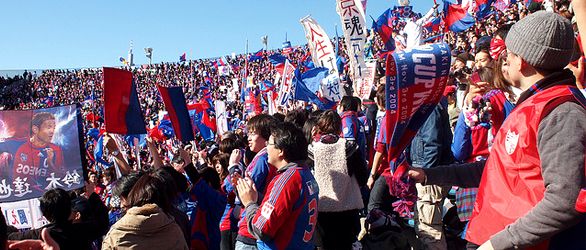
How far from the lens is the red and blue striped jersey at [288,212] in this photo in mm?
3004

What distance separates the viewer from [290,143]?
326 cm

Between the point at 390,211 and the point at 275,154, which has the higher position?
the point at 275,154

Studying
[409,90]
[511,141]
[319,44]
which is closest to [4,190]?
[409,90]

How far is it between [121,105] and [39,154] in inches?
30.0

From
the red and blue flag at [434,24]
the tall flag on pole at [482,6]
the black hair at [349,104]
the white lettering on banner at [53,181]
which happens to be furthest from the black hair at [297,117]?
the red and blue flag at [434,24]

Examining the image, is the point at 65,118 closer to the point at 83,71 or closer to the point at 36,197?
the point at 36,197

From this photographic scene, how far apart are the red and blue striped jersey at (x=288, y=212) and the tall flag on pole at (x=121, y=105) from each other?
Answer: 2.07m

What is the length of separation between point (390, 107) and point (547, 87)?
2.19 ft

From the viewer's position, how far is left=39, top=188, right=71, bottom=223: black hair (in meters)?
3.55

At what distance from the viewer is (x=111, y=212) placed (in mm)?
4816

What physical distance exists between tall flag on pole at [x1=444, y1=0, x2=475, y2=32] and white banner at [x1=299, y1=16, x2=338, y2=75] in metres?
4.33

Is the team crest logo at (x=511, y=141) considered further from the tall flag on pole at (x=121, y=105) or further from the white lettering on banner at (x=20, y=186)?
the white lettering on banner at (x=20, y=186)

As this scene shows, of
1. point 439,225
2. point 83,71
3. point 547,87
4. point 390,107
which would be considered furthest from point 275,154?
point 83,71

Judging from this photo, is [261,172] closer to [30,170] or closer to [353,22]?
[30,170]
